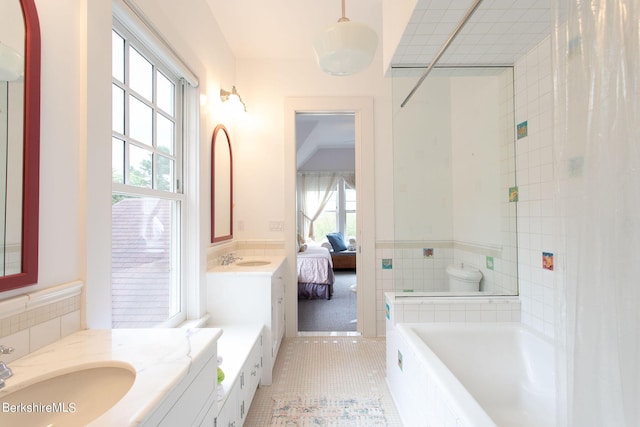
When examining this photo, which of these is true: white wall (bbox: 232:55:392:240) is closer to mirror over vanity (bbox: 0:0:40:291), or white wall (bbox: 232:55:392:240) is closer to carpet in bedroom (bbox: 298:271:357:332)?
carpet in bedroom (bbox: 298:271:357:332)

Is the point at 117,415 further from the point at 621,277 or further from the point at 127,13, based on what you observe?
the point at 127,13

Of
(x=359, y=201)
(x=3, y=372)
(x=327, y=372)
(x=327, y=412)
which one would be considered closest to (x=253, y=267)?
(x=327, y=372)

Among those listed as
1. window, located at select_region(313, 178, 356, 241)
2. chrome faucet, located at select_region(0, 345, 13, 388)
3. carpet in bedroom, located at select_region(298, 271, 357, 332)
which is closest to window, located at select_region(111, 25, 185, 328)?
chrome faucet, located at select_region(0, 345, 13, 388)

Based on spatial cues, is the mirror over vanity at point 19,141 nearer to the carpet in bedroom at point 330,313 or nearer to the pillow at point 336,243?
the carpet in bedroom at point 330,313

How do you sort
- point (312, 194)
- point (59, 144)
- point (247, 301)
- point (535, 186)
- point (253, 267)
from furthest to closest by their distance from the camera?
point (312, 194)
point (253, 267)
point (247, 301)
point (535, 186)
point (59, 144)

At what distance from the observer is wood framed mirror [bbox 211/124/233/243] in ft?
6.98

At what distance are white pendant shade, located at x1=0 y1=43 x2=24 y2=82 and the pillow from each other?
18.1 feet

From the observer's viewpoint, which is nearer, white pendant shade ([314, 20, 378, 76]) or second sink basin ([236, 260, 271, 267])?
white pendant shade ([314, 20, 378, 76])

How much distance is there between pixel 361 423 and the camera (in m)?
1.50

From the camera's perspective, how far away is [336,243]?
6.07 metres

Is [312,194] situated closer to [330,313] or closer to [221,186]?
[330,313]

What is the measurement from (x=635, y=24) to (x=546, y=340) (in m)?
1.52

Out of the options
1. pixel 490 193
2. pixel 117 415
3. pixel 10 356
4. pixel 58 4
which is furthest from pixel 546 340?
pixel 58 4

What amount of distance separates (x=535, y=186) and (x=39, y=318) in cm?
231
